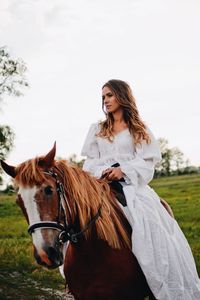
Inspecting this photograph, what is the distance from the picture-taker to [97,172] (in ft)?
16.1

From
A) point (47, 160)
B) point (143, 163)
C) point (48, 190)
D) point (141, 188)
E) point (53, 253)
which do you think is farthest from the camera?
point (141, 188)

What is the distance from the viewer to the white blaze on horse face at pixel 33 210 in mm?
3416

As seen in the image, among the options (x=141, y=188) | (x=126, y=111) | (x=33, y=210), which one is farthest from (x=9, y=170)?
(x=126, y=111)

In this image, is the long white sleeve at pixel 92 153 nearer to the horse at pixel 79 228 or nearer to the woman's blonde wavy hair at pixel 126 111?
the woman's blonde wavy hair at pixel 126 111

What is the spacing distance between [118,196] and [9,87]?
3306cm

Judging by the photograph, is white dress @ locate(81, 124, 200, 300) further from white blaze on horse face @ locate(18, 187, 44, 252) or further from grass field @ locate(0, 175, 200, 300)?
grass field @ locate(0, 175, 200, 300)

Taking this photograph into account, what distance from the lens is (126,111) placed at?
5.11m

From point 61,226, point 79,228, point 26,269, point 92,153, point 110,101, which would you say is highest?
point 110,101

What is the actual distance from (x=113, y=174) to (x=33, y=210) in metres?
1.39

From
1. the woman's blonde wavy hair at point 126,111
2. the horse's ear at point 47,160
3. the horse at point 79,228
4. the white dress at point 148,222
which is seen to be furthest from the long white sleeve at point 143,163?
the horse's ear at point 47,160

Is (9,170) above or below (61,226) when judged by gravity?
above

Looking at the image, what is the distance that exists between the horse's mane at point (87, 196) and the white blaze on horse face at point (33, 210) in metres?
0.07

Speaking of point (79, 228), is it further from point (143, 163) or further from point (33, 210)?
point (143, 163)

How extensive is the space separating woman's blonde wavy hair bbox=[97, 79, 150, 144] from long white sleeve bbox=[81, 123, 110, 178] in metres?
0.13
